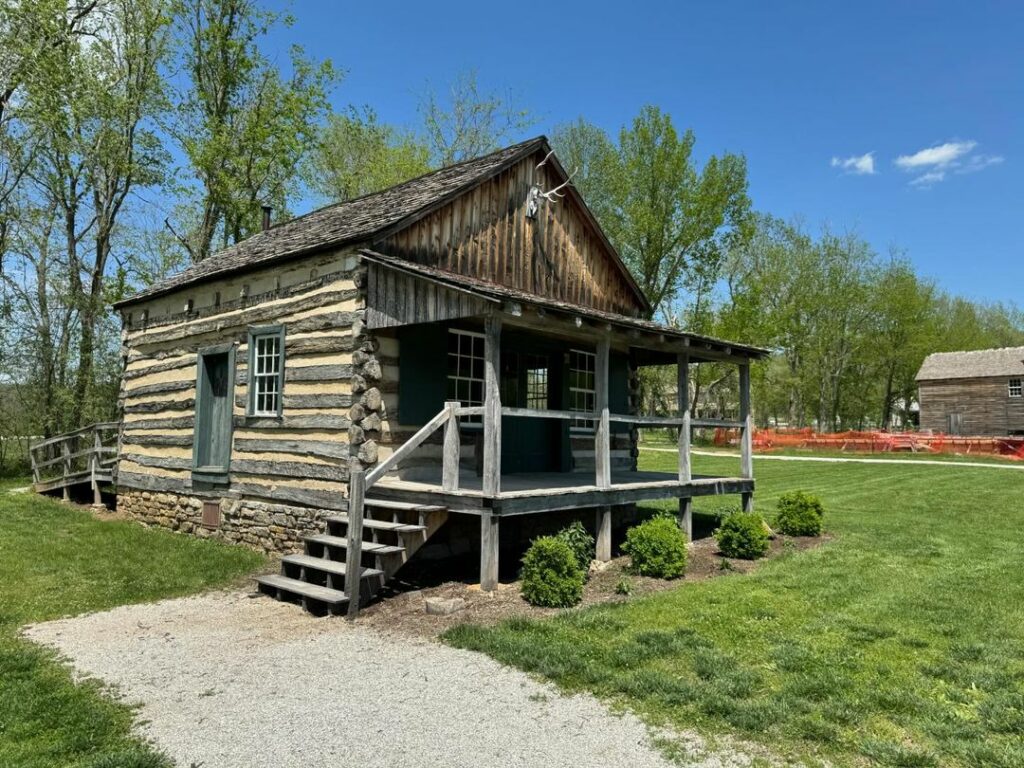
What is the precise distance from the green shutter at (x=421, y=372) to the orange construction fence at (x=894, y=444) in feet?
95.7

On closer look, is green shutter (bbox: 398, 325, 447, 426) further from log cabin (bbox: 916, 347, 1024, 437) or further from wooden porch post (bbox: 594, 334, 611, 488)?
log cabin (bbox: 916, 347, 1024, 437)

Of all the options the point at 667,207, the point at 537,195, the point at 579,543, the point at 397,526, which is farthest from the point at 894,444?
the point at 397,526

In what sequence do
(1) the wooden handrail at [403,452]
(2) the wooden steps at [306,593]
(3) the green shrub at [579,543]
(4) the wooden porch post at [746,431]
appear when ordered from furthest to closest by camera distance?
(4) the wooden porch post at [746,431] → (3) the green shrub at [579,543] → (1) the wooden handrail at [403,452] → (2) the wooden steps at [306,593]

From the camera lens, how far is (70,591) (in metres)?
7.89

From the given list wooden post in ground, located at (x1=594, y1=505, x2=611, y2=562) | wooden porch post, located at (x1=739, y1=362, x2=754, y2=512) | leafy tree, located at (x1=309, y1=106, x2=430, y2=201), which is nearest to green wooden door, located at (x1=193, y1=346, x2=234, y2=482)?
wooden post in ground, located at (x1=594, y1=505, x2=611, y2=562)

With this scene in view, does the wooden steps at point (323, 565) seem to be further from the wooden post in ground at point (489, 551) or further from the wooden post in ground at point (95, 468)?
the wooden post in ground at point (95, 468)

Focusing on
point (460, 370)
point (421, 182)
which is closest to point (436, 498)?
point (460, 370)

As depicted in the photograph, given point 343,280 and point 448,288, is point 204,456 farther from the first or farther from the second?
point 448,288

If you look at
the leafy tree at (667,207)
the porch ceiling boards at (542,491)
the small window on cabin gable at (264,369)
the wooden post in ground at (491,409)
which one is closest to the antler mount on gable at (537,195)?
the porch ceiling boards at (542,491)

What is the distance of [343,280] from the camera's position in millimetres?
9336

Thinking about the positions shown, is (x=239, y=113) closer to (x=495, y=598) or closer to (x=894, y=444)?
(x=495, y=598)

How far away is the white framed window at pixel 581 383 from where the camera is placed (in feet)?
41.1

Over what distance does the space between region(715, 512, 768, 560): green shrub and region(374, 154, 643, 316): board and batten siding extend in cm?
498

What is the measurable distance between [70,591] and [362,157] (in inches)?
944
